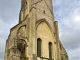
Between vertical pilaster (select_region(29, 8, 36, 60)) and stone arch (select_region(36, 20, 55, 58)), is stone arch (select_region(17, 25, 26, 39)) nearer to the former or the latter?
vertical pilaster (select_region(29, 8, 36, 60))

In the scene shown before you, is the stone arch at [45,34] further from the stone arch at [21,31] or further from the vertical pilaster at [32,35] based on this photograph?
the stone arch at [21,31]

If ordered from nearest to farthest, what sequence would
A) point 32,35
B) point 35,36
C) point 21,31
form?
point 32,35 < point 35,36 < point 21,31

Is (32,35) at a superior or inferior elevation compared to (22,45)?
superior

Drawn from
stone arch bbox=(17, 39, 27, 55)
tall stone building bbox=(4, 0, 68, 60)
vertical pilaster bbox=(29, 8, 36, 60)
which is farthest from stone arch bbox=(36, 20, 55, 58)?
stone arch bbox=(17, 39, 27, 55)

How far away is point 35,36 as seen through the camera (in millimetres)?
18469

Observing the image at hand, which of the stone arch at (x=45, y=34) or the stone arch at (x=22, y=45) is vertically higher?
the stone arch at (x=45, y=34)

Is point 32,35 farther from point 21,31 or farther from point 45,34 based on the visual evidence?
point 45,34

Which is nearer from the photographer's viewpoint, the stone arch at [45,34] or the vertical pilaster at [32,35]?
the vertical pilaster at [32,35]

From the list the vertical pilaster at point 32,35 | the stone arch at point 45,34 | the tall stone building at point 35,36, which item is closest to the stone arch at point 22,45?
the tall stone building at point 35,36

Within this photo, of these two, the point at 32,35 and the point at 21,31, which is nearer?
the point at 32,35

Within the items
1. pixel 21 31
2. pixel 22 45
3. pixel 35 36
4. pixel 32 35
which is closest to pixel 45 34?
pixel 35 36

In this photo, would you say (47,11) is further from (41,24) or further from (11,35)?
(11,35)

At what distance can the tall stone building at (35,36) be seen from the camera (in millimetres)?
17844

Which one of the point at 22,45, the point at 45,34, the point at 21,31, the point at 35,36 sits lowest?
the point at 22,45
